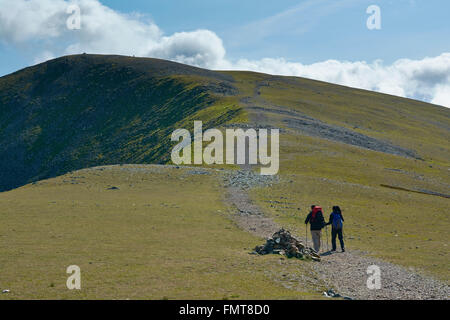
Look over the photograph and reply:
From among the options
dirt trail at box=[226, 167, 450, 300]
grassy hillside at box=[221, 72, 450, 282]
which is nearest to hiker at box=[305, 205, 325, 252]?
dirt trail at box=[226, 167, 450, 300]

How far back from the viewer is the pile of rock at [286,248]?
25.5 meters

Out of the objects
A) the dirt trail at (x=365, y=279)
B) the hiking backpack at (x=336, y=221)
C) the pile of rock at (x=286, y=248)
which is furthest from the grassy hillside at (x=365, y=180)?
the pile of rock at (x=286, y=248)

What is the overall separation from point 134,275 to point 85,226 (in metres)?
16.7

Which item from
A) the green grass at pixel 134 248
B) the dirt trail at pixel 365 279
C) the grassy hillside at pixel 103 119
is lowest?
the dirt trail at pixel 365 279

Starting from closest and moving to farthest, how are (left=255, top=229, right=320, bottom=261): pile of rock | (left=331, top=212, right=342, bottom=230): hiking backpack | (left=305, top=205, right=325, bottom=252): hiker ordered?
(left=255, top=229, right=320, bottom=261): pile of rock → (left=305, top=205, right=325, bottom=252): hiker → (left=331, top=212, right=342, bottom=230): hiking backpack

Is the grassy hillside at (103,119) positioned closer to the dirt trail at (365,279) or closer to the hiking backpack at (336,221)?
the hiking backpack at (336,221)

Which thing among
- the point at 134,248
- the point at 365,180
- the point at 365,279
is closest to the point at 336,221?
the point at 365,279

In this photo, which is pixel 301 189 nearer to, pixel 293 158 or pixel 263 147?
pixel 293 158

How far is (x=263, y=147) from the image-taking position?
8088 centimetres

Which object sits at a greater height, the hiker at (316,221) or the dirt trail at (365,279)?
the hiker at (316,221)

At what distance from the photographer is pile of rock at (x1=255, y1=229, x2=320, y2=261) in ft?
83.8

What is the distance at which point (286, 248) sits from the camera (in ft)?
86.1

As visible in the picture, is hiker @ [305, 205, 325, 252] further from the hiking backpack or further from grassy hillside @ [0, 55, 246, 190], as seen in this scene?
grassy hillside @ [0, 55, 246, 190]

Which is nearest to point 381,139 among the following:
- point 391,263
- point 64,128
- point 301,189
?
point 301,189
